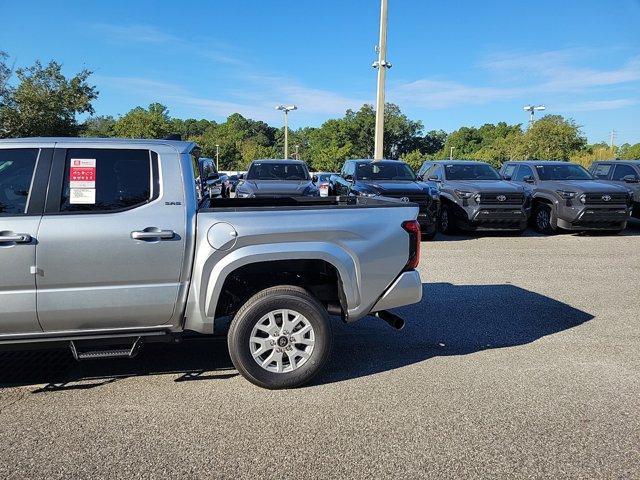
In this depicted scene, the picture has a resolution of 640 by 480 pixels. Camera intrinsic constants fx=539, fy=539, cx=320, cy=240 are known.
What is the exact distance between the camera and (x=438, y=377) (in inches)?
175

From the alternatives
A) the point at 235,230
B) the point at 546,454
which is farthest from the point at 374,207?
the point at 546,454

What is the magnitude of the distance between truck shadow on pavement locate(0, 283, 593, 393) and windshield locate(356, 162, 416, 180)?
6384mm

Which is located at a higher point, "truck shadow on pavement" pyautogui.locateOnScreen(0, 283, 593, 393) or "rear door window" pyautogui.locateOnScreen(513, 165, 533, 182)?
"rear door window" pyautogui.locateOnScreen(513, 165, 533, 182)

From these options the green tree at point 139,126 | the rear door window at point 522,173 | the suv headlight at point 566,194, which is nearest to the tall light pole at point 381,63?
the rear door window at point 522,173

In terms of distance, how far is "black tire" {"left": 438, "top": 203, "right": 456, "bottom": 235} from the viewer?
13008mm

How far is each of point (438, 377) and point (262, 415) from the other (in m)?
1.54

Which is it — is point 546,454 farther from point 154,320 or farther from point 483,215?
point 483,215

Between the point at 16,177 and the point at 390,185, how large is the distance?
904cm

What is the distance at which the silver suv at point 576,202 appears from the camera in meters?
12.3

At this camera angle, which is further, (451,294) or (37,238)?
(451,294)

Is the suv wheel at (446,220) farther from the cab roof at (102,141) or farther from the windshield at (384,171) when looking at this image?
the cab roof at (102,141)

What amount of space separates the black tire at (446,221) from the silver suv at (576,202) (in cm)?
219

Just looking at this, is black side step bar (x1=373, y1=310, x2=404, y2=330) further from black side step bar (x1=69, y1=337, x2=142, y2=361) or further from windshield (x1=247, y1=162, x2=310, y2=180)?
windshield (x1=247, y1=162, x2=310, y2=180)

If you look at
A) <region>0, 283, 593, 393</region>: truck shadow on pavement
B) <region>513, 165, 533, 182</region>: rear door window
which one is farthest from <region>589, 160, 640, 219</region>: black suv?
<region>0, 283, 593, 393</region>: truck shadow on pavement
